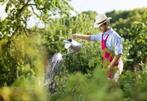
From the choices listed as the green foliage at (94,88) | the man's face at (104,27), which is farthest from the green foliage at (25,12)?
the green foliage at (94,88)

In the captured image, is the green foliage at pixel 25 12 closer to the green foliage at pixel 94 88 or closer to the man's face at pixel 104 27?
the man's face at pixel 104 27

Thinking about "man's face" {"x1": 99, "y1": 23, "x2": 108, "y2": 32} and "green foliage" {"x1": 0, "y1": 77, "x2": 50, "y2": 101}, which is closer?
"green foliage" {"x1": 0, "y1": 77, "x2": 50, "y2": 101}

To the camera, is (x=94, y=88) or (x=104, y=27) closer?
(x=94, y=88)

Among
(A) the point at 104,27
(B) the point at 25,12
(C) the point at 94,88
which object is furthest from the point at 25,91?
(B) the point at 25,12

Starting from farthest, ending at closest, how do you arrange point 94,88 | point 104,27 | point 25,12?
point 25,12 → point 104,27 → point 94,88

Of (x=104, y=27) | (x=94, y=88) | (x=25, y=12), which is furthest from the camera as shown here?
(x=25, y=12)

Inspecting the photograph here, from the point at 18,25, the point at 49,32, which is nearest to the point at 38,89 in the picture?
the point at 18,25

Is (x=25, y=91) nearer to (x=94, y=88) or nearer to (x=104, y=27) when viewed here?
(x=94, y=88)

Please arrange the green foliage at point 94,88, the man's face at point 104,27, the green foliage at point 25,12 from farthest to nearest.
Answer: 1. the green foliage at point 25,12
2. the man's face at point 104,27
3. the green foliage at point 94,88

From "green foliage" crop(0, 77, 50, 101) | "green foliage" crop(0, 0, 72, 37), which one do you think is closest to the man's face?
"green foliage" crop(0, 0, 72, 37)

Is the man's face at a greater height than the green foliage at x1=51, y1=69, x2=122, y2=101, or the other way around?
the green foliage at x1=51, y1=69, x2=122, y2=101

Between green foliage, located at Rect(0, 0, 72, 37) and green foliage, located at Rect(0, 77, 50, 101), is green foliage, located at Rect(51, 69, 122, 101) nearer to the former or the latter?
green foliage, located at Rect(0, 77, 50, 101)

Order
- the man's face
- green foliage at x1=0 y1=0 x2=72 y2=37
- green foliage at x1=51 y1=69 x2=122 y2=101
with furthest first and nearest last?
green foliage at x1=0 y1=0 x2=72 y2=37 → the man's face → green foliage at x1=51 y1=69 x2=122 y2=101

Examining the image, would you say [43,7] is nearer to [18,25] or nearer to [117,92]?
[18,25]
